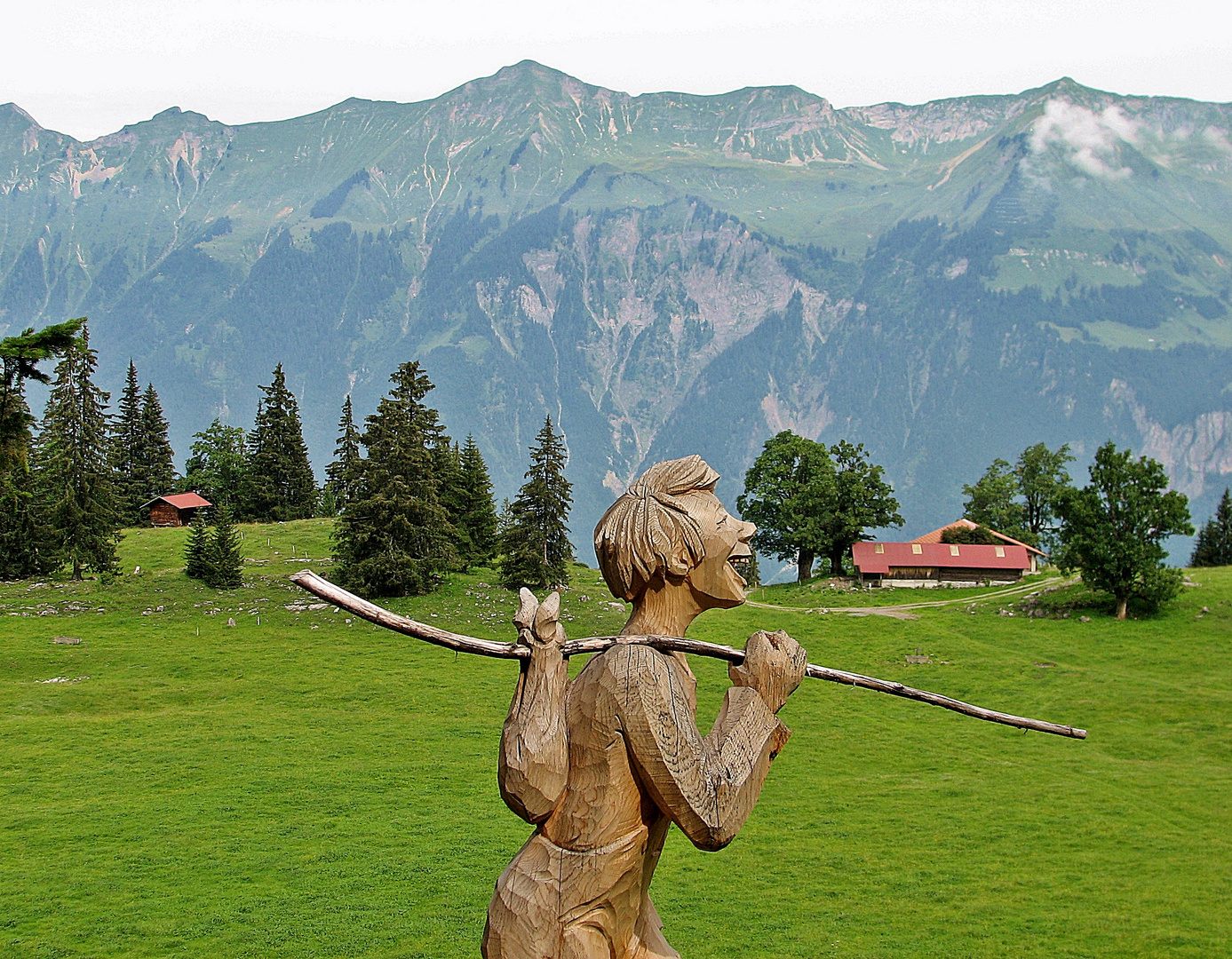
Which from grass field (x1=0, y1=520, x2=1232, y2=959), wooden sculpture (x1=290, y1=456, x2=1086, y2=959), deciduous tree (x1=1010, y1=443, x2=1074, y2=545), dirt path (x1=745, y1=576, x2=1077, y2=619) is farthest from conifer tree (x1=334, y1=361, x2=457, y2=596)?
deciduous tree (x1=1010, y1=443, x2=1074, y2=545)

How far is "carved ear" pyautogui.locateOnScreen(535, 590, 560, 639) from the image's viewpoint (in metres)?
4.93

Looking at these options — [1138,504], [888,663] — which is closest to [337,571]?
[888,663]

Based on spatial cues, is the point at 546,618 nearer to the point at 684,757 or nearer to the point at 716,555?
the point at 684,757

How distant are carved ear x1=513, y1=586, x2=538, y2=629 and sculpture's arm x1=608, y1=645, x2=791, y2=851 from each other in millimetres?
530

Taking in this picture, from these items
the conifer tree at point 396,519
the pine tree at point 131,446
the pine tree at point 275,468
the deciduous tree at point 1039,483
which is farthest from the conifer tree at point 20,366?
the deciduous tree at point 1039,483

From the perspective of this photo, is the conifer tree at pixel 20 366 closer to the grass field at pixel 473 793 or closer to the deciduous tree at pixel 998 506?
the grass field at pixel 473 793

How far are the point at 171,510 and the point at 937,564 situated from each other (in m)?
37.0

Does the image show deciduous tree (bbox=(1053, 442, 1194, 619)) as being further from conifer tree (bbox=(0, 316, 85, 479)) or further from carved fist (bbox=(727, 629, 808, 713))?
carved fist (bbox=(727, 629, 808, 713))

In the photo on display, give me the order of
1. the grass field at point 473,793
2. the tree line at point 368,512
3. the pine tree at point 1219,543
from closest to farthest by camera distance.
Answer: the grass field at point 473,793 < the tree line at point 368,512 < the pine tree at point 1219,543

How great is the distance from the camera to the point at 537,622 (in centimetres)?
495

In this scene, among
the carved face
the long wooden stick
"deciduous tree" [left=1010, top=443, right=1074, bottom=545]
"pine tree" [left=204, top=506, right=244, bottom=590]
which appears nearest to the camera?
the long wooden stick

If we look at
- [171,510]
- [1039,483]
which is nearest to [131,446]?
[171,510]

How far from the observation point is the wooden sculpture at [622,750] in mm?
5102

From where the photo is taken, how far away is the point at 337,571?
38000 mm
